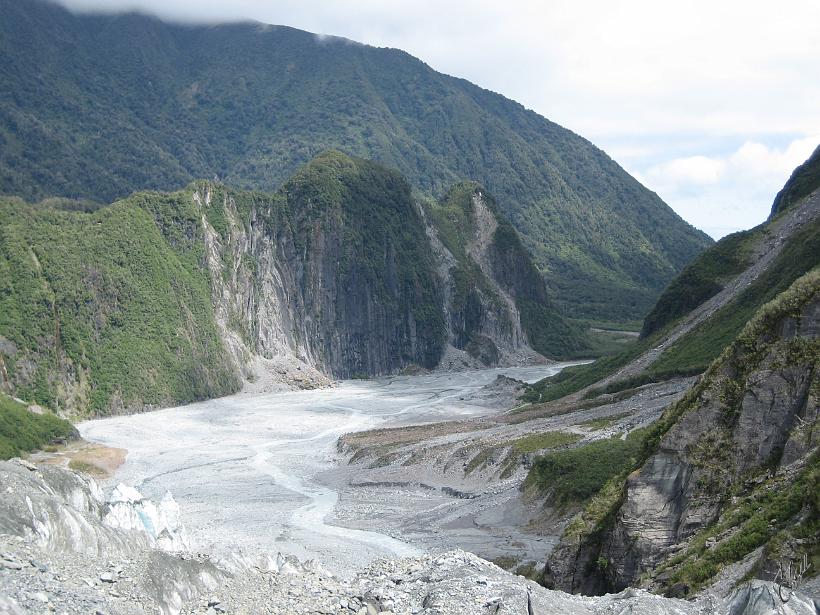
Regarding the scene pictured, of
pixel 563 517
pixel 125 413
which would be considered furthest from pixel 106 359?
pixel 563 517

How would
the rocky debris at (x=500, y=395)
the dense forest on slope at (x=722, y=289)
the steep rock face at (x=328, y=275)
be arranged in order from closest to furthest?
the dense forest on slope at (x=722, y=289) → the rocky debris at (x=500, y=395) → the steep rock face at (x=328, y=275)

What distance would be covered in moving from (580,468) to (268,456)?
136 feet

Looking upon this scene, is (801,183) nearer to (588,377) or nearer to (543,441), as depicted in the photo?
(588,377)

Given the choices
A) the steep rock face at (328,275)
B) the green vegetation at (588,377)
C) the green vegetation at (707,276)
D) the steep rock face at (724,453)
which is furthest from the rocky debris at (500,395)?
the steep rock face at (724,453)

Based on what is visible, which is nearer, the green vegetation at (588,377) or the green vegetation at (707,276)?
the green vegetation at (707,276)

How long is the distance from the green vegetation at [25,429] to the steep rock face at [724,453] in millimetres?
60711

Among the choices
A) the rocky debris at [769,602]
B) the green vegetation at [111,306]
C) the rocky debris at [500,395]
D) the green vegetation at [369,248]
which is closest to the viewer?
the rocky debris at [769,602]

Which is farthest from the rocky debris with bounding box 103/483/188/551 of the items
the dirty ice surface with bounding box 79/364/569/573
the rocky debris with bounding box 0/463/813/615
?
the rocky debris with bounding box 0/463/813/615

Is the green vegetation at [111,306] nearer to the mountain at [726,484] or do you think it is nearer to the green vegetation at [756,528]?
the mountain at [726,484]

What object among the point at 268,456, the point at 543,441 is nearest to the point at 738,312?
the point at 543,441

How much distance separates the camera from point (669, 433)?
30.2 meters

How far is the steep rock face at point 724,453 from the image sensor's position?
27.3 metres

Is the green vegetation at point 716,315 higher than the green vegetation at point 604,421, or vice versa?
the green vegetation at point 716,315

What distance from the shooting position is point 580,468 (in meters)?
56.5
